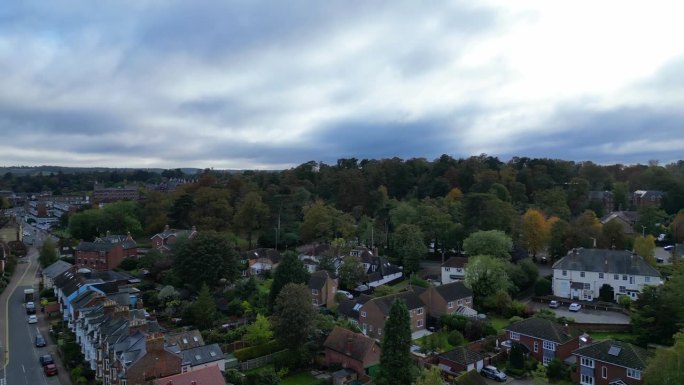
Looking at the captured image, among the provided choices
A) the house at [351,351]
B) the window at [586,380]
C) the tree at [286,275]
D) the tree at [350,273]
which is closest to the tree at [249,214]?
the tree at [350,273]

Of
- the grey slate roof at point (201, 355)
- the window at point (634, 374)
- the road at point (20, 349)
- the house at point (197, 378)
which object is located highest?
the house at point (197, 378)

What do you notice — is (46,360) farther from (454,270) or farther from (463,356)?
(454,270)

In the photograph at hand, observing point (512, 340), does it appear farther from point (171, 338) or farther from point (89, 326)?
point (89, 326)

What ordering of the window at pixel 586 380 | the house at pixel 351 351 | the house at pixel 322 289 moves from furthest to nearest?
the house at pixel 322 289, the house at pixel 351 351, the window at pixel 586 380

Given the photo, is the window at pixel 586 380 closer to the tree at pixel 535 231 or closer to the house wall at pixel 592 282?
the house wall at pixel 592 282

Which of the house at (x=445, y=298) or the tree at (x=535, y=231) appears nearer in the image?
the house at (x=445, y=298)

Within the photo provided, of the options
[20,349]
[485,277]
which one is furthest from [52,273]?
[485,277]
